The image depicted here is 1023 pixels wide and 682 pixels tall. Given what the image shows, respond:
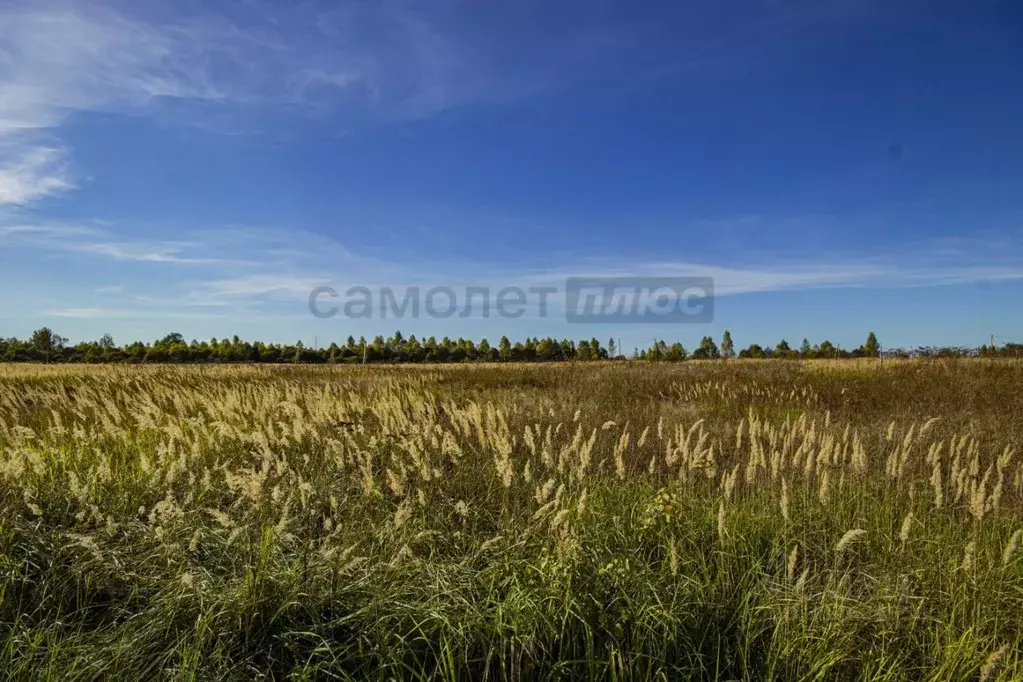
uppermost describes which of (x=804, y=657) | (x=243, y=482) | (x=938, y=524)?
(x=243, y=482)

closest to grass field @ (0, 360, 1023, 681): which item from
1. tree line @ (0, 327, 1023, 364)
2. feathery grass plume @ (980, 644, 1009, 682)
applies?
feathery grass plume @ (980, 644, 1009, 682)

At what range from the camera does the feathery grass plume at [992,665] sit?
5.80 ft

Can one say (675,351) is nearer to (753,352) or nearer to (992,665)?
(753,352)

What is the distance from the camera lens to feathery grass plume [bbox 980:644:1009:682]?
177 centimetres

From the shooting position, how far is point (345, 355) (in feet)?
232

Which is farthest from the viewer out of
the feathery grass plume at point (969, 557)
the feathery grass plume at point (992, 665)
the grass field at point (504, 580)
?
the feathery grass plume at point (969, 557)

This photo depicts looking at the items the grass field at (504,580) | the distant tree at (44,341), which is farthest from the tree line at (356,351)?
the grass field at (504,580)

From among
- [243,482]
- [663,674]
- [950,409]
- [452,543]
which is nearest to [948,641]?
[663,674]

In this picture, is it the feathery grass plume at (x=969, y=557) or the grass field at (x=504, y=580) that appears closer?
the grass field at (x=504, y=580)

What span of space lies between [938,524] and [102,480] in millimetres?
5437

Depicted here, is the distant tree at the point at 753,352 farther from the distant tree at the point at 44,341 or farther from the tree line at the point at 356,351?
the distant tree at the point at 44,341

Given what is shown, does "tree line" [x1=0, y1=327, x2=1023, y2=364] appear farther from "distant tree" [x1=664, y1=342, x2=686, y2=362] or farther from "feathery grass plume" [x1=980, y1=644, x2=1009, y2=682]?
"feathery grass plume" [x1=980, y1=644, x2=1009, y2=682]

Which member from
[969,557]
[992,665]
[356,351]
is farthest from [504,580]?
[356,351]

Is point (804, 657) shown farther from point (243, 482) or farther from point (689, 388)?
point (689, 388)
